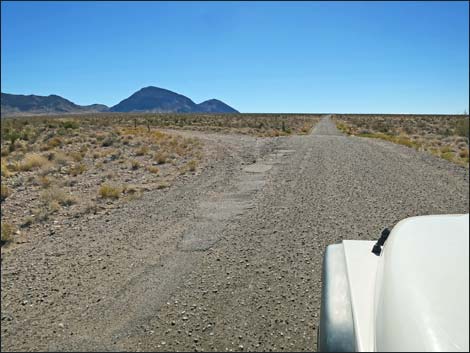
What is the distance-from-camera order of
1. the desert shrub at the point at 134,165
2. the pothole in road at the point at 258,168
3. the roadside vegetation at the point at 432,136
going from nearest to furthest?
the pothole in road at the point at 258,168 → the desert shrub at the point at 134,165 → the roadside vegetation at the point at 432,136

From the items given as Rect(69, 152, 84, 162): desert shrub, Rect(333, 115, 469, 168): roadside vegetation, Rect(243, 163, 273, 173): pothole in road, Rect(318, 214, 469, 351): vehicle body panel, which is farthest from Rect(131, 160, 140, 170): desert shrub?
Rect(318, 214, 469, 351): vehicle body panel

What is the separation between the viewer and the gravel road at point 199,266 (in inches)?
138

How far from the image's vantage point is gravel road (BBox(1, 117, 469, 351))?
3.50 meters

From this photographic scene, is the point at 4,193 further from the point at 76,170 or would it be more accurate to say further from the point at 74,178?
the point at 76,170

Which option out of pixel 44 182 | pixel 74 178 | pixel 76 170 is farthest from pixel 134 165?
pixel 44 182

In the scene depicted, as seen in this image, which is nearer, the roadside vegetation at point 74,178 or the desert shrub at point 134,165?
the roadside vegetation at point 74,178

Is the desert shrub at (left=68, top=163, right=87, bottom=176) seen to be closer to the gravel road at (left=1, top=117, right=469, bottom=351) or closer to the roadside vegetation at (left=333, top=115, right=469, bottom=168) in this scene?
the gravel road at (left=1, top=117, right=469, bottom=351)

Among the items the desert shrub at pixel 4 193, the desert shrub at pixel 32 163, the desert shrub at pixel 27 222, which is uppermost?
the desert shrub at pixel 32 163

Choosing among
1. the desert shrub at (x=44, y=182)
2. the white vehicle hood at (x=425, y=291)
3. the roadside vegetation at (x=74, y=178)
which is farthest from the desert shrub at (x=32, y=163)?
the white vehicle hood at (x=425, y=291)

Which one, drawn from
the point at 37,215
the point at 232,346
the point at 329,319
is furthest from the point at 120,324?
the point at 37,215

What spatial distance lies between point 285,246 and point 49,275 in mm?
3170

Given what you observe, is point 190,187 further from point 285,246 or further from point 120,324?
point 120,324

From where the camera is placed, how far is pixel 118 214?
25.4 feet

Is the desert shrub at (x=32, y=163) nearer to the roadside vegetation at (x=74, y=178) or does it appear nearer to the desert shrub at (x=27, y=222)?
the roadside vegetation at (x=74, y=178)
